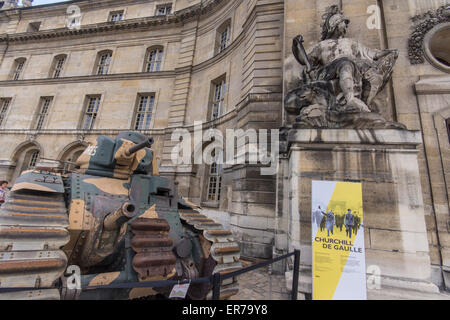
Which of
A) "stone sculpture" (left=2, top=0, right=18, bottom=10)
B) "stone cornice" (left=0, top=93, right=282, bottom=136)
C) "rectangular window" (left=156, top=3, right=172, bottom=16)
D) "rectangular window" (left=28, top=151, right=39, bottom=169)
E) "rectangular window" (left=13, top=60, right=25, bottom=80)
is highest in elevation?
"stone sculpture" (left=2, top=0, right=18, bottom=10)

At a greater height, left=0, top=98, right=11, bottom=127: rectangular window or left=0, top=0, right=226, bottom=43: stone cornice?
left=0, top=0, right=226, bottom=43: stone cornice

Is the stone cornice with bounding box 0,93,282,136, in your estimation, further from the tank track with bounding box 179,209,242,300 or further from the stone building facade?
the tank track with bounding box 179,209,242,300

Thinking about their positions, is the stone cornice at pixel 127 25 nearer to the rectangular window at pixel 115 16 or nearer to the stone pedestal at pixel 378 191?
the rectangular window at pixel 115 16

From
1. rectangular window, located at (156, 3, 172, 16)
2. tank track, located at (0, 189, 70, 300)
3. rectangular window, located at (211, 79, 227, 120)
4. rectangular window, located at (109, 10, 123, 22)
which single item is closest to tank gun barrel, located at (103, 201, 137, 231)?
tank track, located at (0, 189, 70, 300)

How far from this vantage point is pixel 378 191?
3.67 metres

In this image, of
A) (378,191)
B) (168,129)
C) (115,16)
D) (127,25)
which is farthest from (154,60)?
(378,191)

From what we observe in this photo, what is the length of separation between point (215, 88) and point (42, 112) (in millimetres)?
14418

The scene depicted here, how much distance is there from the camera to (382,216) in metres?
3.56

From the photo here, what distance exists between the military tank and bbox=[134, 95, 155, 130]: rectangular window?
34.8 ft

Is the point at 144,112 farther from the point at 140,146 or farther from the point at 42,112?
the point at 140,146

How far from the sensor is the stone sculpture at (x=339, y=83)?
4.23m

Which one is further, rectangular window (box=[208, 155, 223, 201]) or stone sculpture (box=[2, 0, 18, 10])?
stone sculpture (box=[2, 0, 18, 10])

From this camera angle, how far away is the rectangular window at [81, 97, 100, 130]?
1495cm

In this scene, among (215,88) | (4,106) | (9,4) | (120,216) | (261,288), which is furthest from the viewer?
(9,4)
